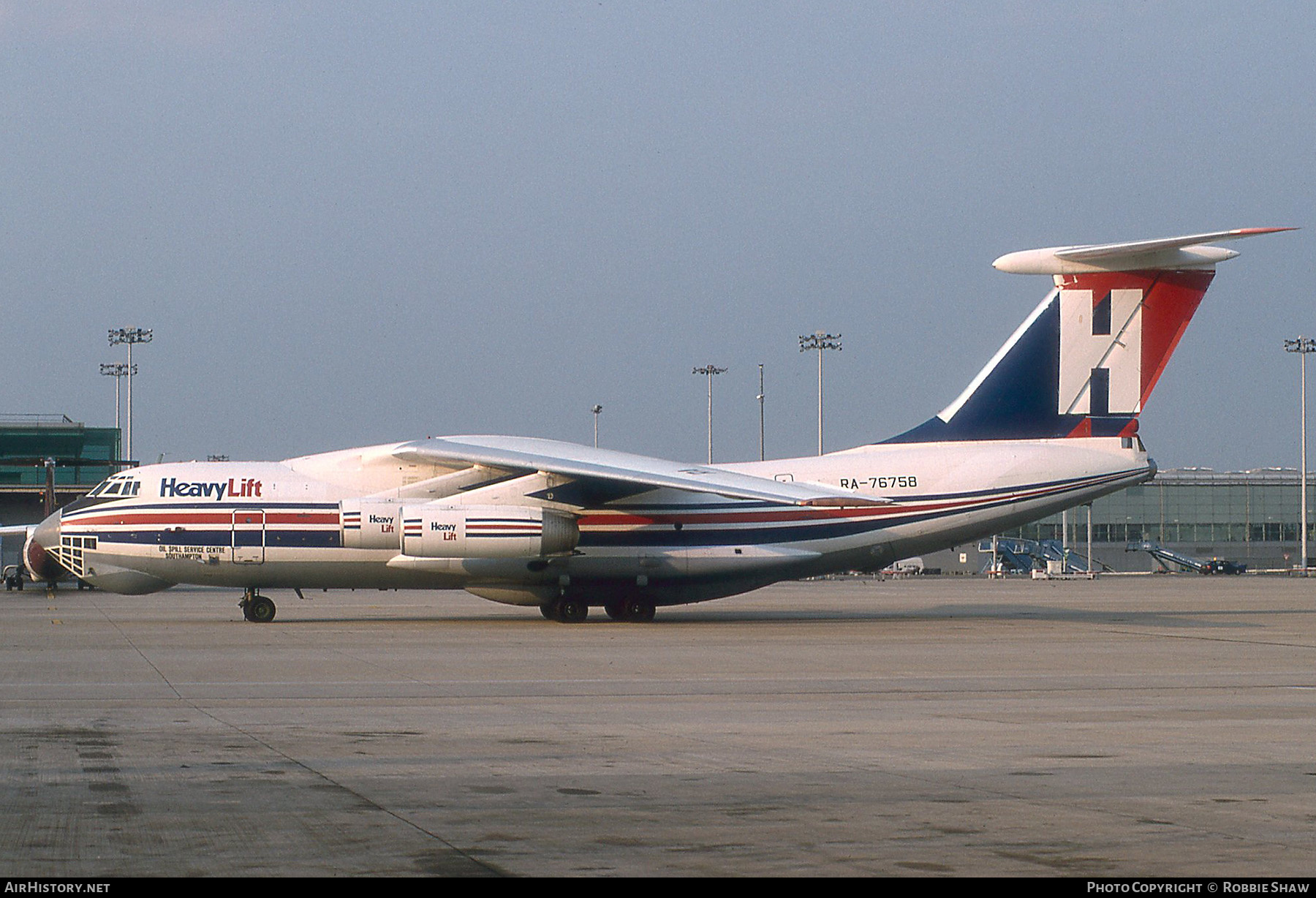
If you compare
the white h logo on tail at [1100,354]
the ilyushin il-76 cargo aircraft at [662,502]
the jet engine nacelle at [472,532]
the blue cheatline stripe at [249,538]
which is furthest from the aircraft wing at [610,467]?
the white h logo on tail at [1100,354]

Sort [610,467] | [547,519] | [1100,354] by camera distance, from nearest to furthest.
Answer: [610,467] < [547,519] < [1100,354]

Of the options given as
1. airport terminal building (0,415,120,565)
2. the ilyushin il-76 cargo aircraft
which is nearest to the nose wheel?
the ilyushin il-76 cargo aircraft

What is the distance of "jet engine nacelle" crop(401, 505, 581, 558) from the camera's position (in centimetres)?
2498

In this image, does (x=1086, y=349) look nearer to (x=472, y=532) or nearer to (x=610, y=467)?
(x=610, y=467)

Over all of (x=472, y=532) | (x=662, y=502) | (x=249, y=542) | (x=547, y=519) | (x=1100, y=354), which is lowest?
(x=249, y=542)

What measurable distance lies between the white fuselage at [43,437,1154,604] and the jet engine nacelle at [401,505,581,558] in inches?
2.9

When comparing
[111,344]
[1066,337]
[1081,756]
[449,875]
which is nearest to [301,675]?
[1081,756]

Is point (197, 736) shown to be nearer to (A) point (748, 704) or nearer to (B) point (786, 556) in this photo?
(A) point (748, 704)

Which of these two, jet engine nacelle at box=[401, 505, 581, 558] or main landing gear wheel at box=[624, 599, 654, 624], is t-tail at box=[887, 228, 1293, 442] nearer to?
main landing gear wheel at box=[624, 599, 654, 624]

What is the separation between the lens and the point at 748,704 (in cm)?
1387

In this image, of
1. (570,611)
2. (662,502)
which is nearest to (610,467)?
(662,502)

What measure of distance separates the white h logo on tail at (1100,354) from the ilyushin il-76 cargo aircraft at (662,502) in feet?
0.10

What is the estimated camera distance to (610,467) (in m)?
24.4

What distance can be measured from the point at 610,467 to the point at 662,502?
2.62 metres
